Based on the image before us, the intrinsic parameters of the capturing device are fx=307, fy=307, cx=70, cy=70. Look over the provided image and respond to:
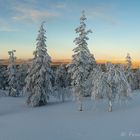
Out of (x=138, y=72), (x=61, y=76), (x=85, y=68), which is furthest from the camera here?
(x=138, y=72)

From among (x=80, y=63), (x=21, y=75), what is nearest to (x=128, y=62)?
(x=21, y=75)

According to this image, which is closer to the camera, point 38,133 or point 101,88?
point 38,133

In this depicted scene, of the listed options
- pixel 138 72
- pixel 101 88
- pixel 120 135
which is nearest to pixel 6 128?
pixel 120 135

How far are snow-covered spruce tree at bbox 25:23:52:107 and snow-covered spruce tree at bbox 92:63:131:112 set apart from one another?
13339 millimetres

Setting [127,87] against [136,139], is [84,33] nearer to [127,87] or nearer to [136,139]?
[127,87]

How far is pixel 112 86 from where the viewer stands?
45562 mm

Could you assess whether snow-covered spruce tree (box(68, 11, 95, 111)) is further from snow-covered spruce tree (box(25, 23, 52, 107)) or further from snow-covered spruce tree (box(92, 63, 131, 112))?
snow-covered spruce tree (box(25, 23, 52, 107))

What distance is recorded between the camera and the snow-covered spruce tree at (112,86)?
147ft

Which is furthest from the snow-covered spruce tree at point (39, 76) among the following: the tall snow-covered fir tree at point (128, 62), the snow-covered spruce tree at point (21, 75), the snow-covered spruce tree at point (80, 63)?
the tall snow-covered fir tree at point (128, 62)

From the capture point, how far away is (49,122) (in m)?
37.8

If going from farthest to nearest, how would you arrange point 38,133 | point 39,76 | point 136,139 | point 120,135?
point 39,76
point 38,133
point 120,135
point 136,139

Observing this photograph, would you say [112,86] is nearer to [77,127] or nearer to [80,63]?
[80,63]

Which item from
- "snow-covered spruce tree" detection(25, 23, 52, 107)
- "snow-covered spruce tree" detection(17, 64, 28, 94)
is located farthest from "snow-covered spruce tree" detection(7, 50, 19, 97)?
"snow-covered spruce tree" detection(25, 23, 52, 107)

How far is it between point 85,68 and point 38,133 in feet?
65.3
